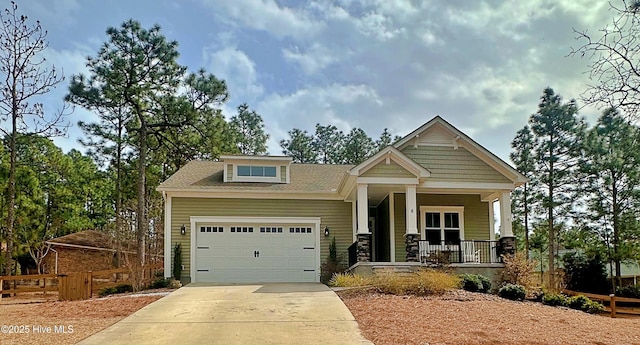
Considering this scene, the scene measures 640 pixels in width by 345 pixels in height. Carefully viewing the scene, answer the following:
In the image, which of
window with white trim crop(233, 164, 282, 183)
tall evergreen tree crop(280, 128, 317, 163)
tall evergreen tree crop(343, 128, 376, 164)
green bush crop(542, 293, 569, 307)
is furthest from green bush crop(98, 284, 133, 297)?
tall evergreen tree crop(280, 128, 317, 163)

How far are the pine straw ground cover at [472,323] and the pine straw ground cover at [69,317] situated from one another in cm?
483

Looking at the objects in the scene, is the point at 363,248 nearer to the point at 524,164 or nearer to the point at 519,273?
the point at 519,273

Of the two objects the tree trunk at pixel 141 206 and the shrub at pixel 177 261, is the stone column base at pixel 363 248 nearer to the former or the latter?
the shrub at pixel 177 261

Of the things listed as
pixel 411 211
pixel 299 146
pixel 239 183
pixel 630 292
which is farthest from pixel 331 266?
pixel 299 146

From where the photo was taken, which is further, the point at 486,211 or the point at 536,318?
the point at 486,211

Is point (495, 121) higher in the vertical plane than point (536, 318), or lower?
higher

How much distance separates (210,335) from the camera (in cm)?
902

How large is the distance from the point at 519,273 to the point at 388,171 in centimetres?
481

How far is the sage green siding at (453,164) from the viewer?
58.3ft

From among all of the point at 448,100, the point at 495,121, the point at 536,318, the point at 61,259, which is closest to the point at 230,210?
the point at 448,100

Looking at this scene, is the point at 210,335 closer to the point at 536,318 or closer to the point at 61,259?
the point at 536,318

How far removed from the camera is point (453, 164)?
1794 cm

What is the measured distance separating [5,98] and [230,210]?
983cm

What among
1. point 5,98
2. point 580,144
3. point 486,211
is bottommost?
point 486,211
